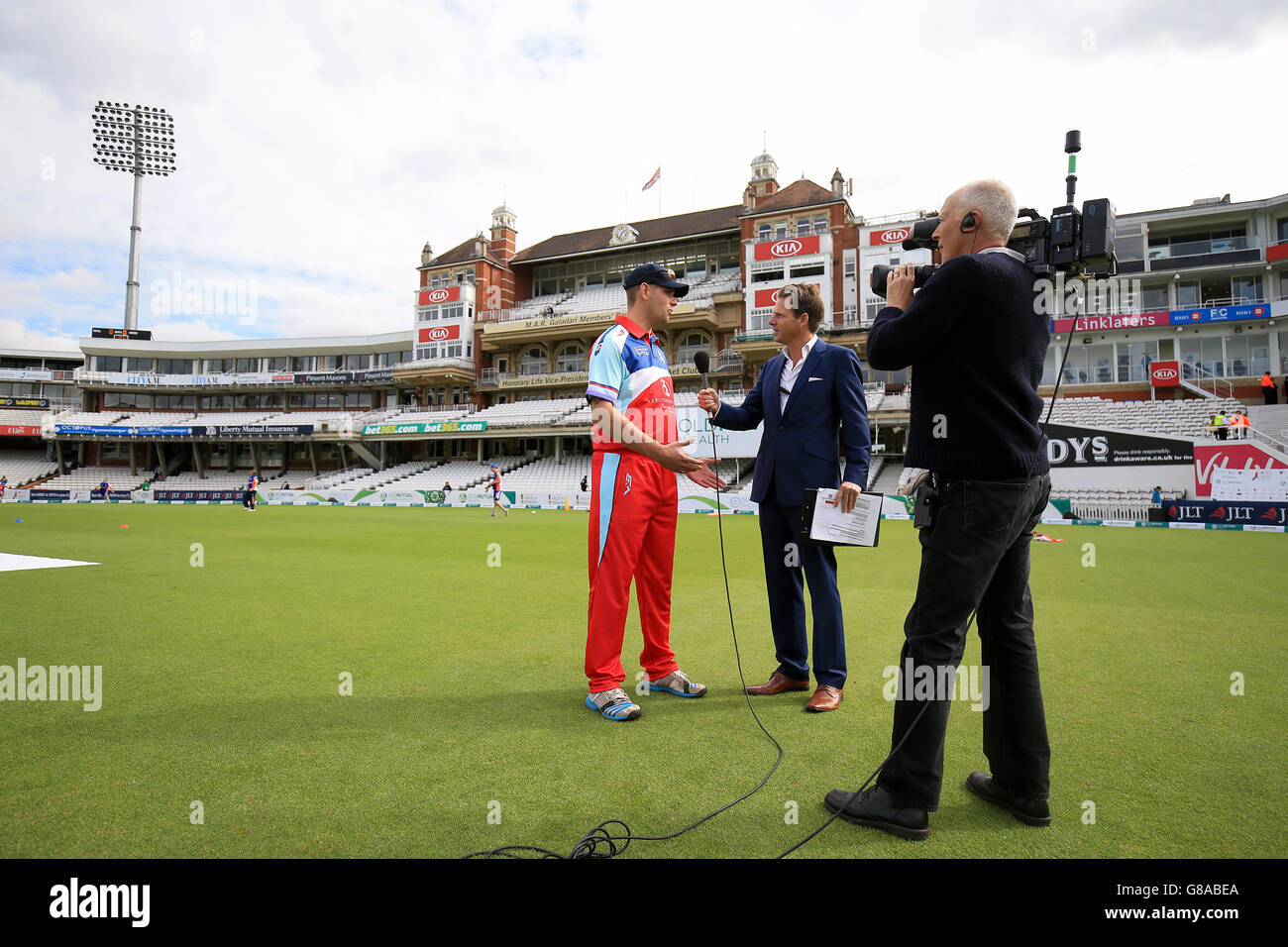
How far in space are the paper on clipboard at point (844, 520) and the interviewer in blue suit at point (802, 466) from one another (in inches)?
7.9

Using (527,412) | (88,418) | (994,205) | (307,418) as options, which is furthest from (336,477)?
(994,205)

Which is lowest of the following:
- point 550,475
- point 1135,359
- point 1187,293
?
point 550,475

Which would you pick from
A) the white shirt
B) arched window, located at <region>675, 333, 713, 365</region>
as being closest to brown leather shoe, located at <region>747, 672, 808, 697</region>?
the white shirt

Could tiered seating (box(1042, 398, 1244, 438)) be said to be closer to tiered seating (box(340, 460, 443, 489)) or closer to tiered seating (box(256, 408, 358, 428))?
tiered seating (box(340, 460, 443, 489))

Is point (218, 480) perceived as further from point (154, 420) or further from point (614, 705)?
point (614, 705)

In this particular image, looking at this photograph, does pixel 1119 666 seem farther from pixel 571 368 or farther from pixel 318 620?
pixel 571 368

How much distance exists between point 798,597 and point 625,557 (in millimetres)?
1094

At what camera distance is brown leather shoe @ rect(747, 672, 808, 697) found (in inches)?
141

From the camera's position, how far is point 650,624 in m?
3.65

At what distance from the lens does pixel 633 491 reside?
134 inches

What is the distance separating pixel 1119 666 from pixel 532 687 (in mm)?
3631

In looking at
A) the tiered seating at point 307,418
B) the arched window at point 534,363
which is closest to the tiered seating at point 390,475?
the tiered seating at point 307,418

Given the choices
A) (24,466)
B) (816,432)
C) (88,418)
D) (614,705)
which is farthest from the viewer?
(88,418)
